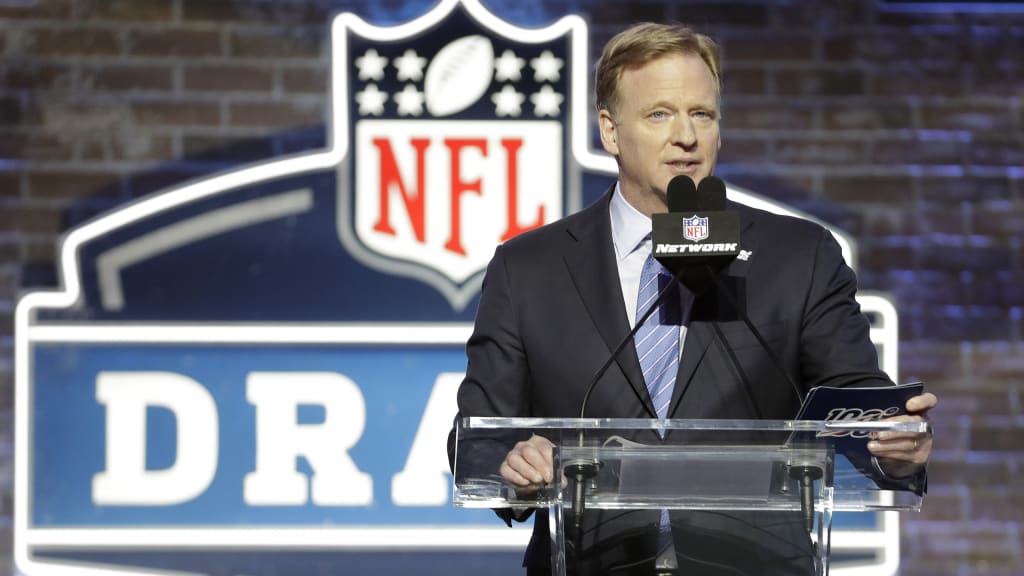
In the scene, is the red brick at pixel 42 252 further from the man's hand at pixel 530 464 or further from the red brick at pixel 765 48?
the man's hand at pixel 530 464

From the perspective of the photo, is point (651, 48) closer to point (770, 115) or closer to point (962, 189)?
point (770, 115)

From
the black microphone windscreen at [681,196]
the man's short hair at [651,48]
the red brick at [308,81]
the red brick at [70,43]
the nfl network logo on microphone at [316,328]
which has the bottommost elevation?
the nfl network logo on microphone at [316,328]

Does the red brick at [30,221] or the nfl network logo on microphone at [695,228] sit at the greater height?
the nfl network logo on microphone at [695,228]

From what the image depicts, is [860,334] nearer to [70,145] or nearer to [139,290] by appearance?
[139,290]

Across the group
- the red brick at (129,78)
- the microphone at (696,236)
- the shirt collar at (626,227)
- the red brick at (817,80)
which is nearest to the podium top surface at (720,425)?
the microphone at (696,236)

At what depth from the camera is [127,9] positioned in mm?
3451

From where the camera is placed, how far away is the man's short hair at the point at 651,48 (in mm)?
1997

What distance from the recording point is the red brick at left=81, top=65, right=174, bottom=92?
3.43 meters

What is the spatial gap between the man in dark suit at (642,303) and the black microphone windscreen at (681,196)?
186 mm

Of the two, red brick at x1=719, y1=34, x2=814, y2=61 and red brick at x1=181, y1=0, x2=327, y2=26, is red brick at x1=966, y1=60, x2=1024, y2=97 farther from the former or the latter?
red brick at x1=181, y1=0, x2=327, y2=26

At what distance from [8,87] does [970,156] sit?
7.83 feet

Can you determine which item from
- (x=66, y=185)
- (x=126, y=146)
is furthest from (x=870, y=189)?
(x=66, y=185)

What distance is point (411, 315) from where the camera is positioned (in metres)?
3.38

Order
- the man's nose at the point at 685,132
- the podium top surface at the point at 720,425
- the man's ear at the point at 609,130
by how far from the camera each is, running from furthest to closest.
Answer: the man's ear at the point at 609,130
the man's nose at the point at 685,132
the podium top surface at the point at 720,425
